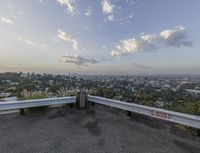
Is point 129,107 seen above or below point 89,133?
above

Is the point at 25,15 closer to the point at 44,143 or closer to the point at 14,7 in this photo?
the point at 14,7

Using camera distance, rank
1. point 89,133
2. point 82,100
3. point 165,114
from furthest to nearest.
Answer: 1. point 82,100
2. point 165,114
3. point 89,133

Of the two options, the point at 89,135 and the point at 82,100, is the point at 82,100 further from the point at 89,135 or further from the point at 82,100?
the point at 89,135

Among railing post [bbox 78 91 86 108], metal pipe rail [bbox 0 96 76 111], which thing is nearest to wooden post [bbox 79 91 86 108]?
railing post [bbox 78 91 86 108]

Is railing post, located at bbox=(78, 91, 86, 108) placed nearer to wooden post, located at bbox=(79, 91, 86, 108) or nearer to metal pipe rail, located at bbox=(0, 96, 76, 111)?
wooden post, located at bbox=(79, 91, 86, 108)

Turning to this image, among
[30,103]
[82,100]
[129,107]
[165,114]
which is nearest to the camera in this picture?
[165,114]

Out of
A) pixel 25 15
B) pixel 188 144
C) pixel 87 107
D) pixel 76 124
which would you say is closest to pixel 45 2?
pixel 25 15

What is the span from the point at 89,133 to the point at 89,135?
11cm

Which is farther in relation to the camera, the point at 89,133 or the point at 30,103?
the point at 30,103

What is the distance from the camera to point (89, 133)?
3.33 meters

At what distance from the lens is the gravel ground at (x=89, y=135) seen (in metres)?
2.62

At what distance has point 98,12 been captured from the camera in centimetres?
1068

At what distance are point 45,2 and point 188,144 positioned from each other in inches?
358

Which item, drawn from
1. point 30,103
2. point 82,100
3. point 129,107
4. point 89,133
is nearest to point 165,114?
point 129,107
